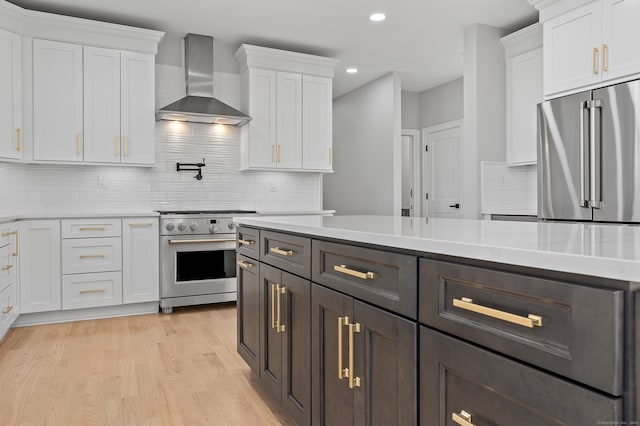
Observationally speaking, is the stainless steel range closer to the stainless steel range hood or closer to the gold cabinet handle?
the stainless steel range hood

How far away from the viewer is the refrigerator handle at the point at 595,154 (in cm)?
318

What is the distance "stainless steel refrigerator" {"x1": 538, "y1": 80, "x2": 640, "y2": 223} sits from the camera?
300 centimetres

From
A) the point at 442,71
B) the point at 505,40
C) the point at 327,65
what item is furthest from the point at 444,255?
the point at 442,71

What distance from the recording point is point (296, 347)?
1.76 meters

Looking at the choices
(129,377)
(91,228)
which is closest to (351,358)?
(129,377)

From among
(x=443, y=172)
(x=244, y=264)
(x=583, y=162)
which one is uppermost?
(x=443, y=172)

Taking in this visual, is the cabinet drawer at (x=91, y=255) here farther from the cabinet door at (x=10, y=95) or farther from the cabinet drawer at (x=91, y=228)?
the cabinet door at (x=10, y=95)

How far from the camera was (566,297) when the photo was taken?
712 mm

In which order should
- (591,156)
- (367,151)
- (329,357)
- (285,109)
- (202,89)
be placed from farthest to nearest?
(367,151) → (285,109) → (202,89) → (591,156) → (329,357)

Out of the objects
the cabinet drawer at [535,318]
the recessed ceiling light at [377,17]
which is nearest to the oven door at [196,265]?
the recessed ceiling light at [377,17]

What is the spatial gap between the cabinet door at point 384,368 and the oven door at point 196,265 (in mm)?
3128

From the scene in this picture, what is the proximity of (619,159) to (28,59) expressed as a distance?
15.2ft

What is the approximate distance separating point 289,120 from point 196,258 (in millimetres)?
1809

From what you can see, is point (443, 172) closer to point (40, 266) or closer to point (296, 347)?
point (40, 266)
